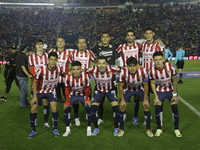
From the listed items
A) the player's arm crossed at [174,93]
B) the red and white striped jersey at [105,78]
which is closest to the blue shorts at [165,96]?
the player's arm crossed at [174,93]

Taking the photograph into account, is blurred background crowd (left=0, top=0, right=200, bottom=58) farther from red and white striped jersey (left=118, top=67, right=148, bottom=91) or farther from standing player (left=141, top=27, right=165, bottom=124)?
red and white striped jersey (left=118, top=67, right=148, bottom=91)

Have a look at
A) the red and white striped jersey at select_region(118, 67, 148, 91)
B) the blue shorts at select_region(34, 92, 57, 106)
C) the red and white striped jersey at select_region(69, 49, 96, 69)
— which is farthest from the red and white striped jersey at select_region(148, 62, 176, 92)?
the blue shorts at select_region(34, 92, 57, 106)

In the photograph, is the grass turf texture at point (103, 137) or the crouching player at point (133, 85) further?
the crouching player at point (133, 85)

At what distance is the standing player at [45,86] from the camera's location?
5.26 m

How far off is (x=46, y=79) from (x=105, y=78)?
134 centimetres

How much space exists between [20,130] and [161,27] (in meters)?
39.4

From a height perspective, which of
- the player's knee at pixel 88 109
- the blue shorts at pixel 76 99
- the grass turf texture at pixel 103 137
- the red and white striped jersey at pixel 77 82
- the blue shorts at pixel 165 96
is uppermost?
the red and white striped jersey at pixel 77 82

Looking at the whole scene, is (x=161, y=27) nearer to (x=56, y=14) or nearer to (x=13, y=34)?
(x=56, y=14)

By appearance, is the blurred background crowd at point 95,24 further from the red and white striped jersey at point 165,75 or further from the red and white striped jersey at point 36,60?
the red and white striped jersey at point 165,75

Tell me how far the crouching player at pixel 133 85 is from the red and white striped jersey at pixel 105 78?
359 mm

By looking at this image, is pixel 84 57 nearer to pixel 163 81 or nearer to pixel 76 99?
pixel 76 99

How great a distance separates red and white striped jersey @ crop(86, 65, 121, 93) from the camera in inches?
218

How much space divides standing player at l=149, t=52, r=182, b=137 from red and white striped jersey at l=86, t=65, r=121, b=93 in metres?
0.93

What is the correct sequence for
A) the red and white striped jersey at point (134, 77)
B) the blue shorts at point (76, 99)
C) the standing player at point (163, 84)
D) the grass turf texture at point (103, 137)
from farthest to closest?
the blue shorts at point (76, 99) → the red and white striped jersey at point (134, 77) → the standing player at point (163, 84) → the grass turf texture at point (103, 137)
